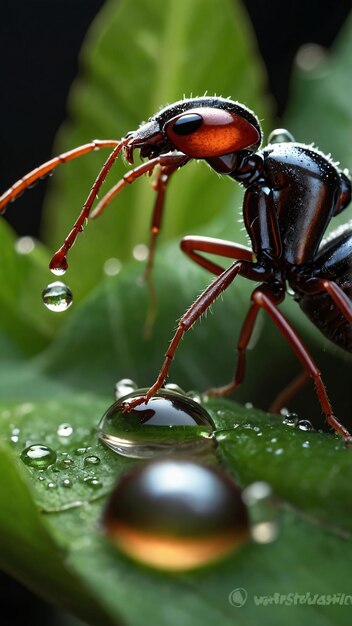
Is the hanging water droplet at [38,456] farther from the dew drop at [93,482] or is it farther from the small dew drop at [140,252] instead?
the small dew drop at [140,252]

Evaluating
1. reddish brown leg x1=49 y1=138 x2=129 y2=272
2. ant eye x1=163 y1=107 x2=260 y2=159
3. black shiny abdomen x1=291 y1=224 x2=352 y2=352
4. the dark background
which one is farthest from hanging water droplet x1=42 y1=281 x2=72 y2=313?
the dark background

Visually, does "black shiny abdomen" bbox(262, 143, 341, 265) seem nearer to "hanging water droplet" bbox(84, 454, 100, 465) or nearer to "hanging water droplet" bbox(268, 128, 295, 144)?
"hanging water droplet" bbox(268, 128, 295, 144)

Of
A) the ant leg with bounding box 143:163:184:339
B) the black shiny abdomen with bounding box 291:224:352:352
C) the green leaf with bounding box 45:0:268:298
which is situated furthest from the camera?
the green leaf with bounding box 45:0:268:298

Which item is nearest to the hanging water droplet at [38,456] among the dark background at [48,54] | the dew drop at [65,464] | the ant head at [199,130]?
the dew drop at [65,464]

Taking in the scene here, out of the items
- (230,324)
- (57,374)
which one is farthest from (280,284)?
(57,374)

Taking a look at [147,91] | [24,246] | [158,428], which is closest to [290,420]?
[158,428]

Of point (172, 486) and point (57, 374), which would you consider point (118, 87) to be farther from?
point (172, 486)
